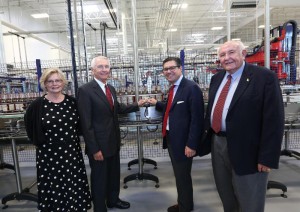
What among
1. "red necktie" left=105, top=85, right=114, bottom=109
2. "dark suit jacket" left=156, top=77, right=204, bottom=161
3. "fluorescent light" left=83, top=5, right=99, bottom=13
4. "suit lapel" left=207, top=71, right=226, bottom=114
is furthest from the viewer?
"fluorescent light" left=83, top=5, right=99, bottom=13

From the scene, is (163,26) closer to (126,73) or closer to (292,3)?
(292,3)

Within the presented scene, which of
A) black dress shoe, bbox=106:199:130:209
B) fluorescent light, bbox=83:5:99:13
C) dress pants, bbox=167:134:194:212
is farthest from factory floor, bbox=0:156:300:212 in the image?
fluorescent light, bbox=83:5:99:13

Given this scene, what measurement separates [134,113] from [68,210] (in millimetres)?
1402

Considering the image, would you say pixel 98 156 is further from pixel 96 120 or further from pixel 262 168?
pixel 262 168

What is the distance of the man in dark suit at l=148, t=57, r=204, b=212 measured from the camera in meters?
2.29

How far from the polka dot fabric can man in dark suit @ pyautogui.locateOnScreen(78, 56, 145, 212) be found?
110 mm

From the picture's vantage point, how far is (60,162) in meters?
2.20

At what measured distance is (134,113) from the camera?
3.24m

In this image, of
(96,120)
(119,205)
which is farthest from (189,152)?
(119,205)

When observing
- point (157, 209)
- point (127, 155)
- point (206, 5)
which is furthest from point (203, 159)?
point (206, 5)

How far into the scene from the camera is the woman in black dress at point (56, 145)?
2127 mm

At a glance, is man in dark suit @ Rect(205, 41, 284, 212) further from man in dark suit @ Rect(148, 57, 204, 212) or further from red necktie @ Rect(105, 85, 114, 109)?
red necktie @ Rect(105, 85, 114, 109)

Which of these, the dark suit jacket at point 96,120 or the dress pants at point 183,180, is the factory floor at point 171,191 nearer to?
the dress pants at point 183,180

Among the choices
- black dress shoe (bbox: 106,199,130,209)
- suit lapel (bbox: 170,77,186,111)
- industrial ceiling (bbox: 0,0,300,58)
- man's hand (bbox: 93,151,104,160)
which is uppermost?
industrial ceiling (bbox: 0,0,300,58)
